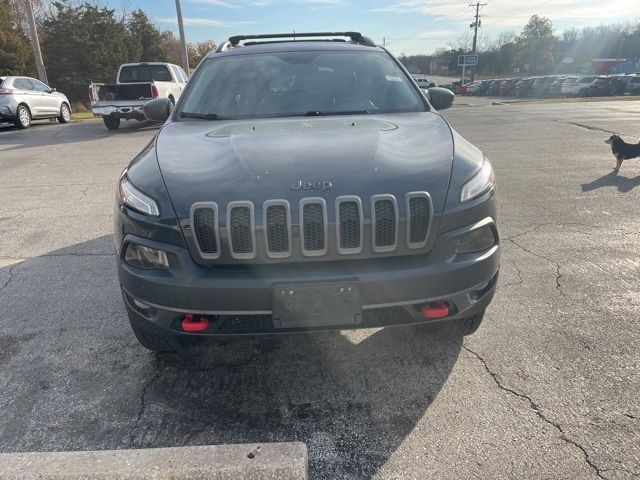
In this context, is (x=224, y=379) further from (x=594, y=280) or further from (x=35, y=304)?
(x=594, y=280)

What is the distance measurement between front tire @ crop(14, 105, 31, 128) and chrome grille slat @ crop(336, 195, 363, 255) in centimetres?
1646

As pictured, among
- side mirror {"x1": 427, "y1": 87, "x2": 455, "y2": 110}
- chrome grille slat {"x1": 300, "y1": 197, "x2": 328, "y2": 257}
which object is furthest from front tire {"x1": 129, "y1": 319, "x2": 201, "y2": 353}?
side mirror {"x1": 427, "y1": 87, "x2": 455, "y2": 110}

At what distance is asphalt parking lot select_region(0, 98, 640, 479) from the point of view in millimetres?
2141

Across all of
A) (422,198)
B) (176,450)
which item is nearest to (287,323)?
(176,450)

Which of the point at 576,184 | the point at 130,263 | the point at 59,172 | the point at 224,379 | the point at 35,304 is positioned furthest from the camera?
the point at 59,172

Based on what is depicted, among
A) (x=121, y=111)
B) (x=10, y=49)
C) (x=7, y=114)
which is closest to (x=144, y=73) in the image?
(x=121, y=111)

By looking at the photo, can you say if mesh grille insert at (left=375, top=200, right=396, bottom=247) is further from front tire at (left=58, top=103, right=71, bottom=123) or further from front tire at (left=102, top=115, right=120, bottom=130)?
front tire at (left=58, top=103, right=71, bottom=123)

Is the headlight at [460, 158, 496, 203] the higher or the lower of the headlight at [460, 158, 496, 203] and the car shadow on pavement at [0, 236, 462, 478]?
the higher

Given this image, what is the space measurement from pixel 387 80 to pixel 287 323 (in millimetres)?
2283

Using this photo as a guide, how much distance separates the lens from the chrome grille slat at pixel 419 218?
2.18m

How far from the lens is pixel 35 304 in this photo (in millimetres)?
3613

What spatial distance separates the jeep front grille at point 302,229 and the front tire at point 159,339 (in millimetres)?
501

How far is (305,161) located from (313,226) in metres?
0.40

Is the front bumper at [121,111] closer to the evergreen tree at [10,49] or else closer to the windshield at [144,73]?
the windshield at [144,73]
